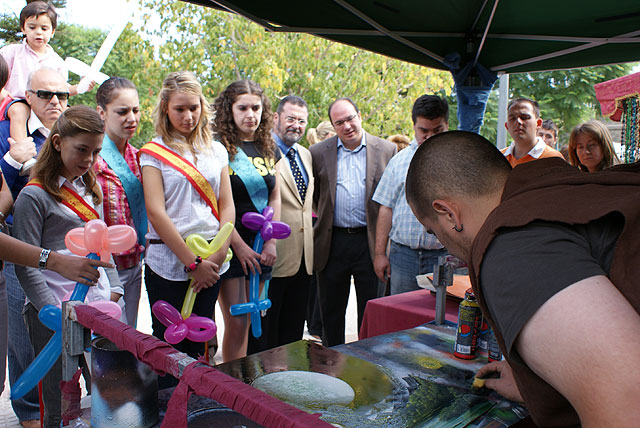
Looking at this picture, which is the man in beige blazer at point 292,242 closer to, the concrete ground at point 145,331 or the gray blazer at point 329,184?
the gray blazer at point 329,184

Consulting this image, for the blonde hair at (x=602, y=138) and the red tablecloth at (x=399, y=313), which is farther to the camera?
the blonde hair at (x=602, y=138)

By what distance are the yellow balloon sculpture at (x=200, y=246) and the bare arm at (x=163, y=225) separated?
0.12ft

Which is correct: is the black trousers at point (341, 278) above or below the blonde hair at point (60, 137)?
below

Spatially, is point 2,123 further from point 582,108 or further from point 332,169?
point 582,108

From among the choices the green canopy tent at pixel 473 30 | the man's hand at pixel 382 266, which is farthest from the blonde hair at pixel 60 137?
the man's hand at pixel 382 266

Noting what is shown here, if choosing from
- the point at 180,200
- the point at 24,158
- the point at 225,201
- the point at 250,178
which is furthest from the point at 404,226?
the point at 24,158

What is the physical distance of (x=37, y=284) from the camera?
2.18 metres

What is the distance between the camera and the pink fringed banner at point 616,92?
4734mm

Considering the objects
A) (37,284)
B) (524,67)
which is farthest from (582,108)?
(37,284)

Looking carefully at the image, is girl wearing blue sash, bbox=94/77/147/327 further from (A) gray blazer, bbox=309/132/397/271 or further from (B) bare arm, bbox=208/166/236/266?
(A) gray blazer, bbox=309/132/397/271

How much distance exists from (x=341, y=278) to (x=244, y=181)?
1.13m

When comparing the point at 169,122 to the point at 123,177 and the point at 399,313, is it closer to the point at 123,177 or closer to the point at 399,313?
the point at 123,177

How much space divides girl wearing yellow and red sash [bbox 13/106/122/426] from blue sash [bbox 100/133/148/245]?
1.51 ft

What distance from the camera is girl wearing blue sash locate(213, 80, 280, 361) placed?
3211mm
